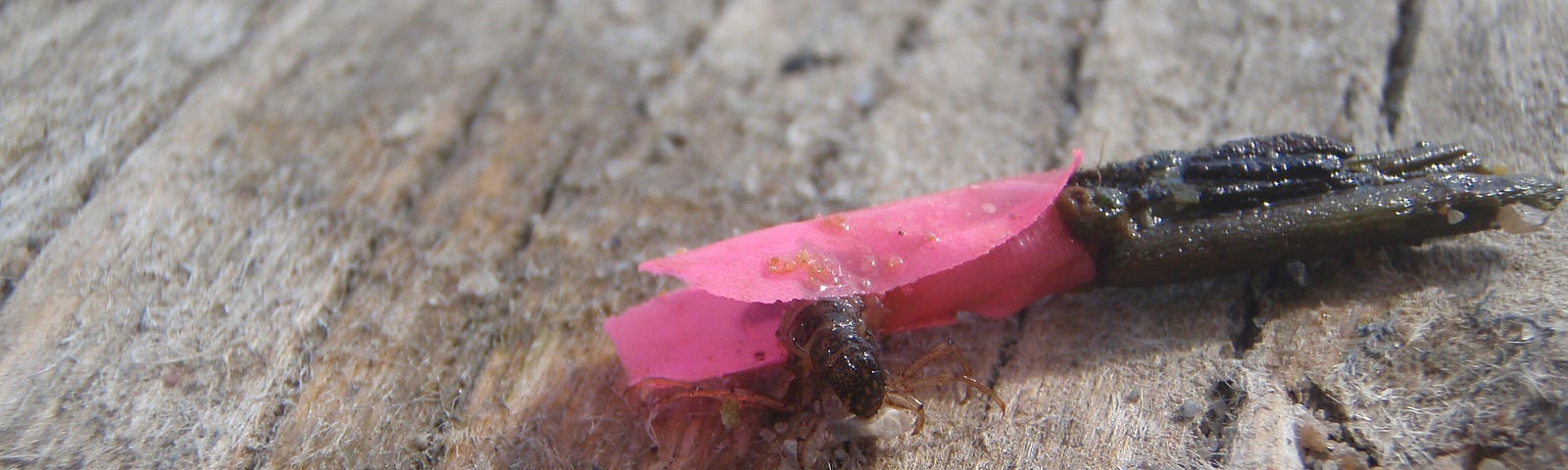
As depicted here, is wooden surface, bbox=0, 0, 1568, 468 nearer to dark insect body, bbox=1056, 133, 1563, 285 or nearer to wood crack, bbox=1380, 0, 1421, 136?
wood crack, bbox=1380, 0, 1421, 136

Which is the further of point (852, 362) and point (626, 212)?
point (626, 212)

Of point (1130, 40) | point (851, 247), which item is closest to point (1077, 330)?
point (851, 247)

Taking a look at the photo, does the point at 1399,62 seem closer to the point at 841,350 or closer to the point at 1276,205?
the point at 1276,205

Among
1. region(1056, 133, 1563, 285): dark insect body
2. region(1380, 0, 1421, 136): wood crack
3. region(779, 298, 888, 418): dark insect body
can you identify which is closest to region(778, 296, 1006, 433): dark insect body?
region(779, 298, 888, 418): dark insect body

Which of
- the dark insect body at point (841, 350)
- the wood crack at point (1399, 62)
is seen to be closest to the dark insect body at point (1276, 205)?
the wood crack at point (1399, 62)

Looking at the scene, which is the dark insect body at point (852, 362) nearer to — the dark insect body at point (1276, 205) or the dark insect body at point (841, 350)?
the dark insect body at point (841, 350)

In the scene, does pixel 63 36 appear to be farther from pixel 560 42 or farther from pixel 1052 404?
pixel 1052 404

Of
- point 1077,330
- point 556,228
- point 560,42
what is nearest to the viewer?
point 1077,330

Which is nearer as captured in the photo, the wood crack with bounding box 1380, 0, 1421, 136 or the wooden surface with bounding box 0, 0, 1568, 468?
the wooden surface with bounding box 0, 0, 1568, 468

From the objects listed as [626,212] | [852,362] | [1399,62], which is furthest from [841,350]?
[1399,62]
